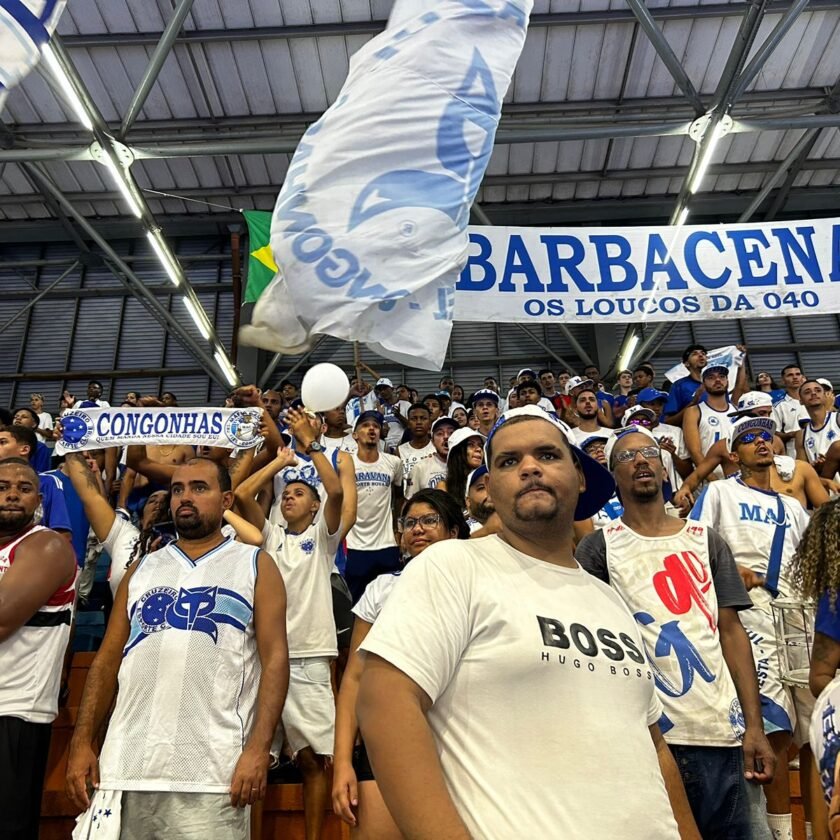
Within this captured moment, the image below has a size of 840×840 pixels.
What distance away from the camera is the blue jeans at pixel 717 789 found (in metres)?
2.24

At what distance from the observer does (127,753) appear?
2.32 m

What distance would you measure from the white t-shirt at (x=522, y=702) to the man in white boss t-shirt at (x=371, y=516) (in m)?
3.48

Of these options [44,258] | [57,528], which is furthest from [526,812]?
[44,258]

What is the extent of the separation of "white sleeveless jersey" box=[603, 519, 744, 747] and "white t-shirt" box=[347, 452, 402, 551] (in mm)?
2751

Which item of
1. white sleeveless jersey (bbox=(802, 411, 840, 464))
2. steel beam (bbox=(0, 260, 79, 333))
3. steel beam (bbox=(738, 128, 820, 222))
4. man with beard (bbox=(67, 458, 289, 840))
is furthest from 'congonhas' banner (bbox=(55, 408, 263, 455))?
steel beam (bbox=(0, 260, 79, 333))

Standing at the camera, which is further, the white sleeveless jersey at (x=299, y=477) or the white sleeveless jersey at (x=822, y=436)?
the white sleeveless jersey at (x=822, y=436)

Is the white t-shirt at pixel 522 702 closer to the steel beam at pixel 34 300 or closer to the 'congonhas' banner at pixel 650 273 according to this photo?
the 'congonhas' banner at pixel 650 273

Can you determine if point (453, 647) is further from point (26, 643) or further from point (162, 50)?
point (162, 50)

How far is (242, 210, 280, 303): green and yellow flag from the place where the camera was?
9.37m

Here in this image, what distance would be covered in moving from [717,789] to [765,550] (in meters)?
1.47

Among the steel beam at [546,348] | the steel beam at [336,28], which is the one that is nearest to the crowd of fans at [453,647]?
the steel beam at [336,28]

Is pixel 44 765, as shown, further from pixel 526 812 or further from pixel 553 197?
pixel 553 197

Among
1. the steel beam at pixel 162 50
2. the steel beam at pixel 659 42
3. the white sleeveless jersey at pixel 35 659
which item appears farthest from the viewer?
the steel beam at pixel 659 42

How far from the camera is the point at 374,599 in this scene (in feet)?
9.05
